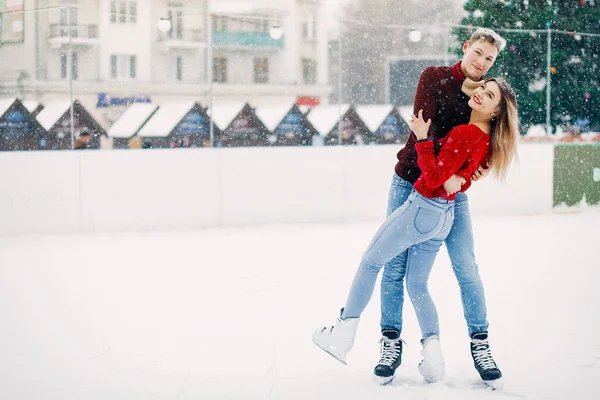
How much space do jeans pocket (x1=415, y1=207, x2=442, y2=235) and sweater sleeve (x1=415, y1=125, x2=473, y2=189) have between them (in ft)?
0.36

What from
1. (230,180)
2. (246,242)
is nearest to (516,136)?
(246,242)

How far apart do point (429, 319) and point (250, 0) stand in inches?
236

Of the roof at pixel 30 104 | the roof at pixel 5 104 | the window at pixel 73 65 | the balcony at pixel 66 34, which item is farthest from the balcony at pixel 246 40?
the roof at pixel 5 104

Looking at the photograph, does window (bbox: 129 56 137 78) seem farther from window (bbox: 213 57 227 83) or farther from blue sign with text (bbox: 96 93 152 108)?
window (bbox: 213 57 227 83)

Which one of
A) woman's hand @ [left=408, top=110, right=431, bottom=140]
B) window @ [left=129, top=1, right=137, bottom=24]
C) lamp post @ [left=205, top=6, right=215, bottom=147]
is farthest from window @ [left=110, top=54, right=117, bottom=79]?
woman's hand @ [left=408, top=110, right=431, bottom=140]

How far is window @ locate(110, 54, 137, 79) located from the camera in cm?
787

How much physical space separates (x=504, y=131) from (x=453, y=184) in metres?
0.26

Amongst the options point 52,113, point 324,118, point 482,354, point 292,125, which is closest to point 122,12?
point 52,113

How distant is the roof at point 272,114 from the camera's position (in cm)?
841

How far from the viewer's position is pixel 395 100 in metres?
8.70

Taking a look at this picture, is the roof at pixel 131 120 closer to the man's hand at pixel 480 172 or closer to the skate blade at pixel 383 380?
the skate blade at pixel 383 380

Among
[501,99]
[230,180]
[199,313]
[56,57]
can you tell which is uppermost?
[56,57]

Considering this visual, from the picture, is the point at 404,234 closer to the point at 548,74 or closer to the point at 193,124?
the point at 193,124

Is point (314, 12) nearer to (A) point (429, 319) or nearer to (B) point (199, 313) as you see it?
(B) point (199, 313)
